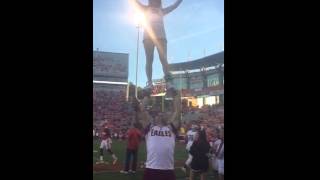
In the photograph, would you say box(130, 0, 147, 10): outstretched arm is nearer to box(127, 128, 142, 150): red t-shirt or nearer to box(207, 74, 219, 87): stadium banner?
box(207, 74, 219, 87): stadium banner

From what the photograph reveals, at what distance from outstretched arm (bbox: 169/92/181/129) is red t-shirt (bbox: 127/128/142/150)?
1.00 feet

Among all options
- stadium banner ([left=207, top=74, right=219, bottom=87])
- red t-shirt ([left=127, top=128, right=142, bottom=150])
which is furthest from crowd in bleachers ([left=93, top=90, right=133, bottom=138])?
stadium banner ([left=207, top=74, right=219, bottom=87])

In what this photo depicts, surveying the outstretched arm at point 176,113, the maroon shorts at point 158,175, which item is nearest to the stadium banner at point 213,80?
the outstretched arm at point 176,113

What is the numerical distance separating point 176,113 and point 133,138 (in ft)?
1.42

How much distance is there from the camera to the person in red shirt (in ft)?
12.6

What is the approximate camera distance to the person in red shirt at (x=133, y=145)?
3838mm

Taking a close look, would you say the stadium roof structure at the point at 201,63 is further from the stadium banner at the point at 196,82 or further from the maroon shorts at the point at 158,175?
the maroon shorts at the point at 158,175

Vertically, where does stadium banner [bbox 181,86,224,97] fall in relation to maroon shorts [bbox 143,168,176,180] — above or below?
above

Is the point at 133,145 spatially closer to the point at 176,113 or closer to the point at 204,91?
the point at 176,113
